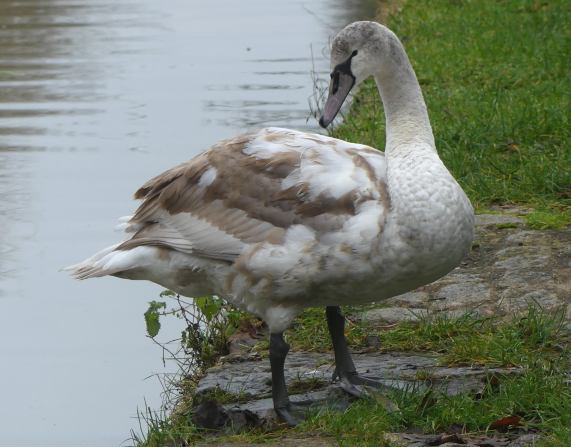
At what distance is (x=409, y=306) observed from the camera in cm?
623

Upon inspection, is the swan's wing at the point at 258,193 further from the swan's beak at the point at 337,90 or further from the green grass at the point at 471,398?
the green grass at the point at 471,398

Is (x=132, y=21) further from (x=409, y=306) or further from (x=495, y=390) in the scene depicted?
(x=495, y=390)

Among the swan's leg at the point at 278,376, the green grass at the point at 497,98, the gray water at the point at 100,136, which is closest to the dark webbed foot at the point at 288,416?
the swan's leg at the point at 278,376

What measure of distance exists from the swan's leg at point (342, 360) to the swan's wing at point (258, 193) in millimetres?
560

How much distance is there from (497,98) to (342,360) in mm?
4182

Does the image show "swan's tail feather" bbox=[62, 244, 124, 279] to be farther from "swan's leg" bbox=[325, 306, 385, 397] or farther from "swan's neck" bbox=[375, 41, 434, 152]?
"swan's neck" bbox=[375, 41, 434, 152]

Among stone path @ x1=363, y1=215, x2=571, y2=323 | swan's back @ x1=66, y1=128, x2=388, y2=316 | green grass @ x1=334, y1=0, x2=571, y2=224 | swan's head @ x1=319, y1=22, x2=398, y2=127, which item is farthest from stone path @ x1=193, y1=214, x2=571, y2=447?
swan's head @ x1=319, y1=22, x2=398, y2=127

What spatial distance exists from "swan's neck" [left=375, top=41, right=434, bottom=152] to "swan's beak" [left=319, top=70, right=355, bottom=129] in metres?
0.12

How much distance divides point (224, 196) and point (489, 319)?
1343 mm

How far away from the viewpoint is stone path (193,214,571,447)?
201 inches

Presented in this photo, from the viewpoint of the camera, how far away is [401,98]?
5.38m

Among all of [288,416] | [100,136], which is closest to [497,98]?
[100,136]

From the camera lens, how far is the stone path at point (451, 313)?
5.10 metres

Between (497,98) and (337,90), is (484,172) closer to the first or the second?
(497,98)
